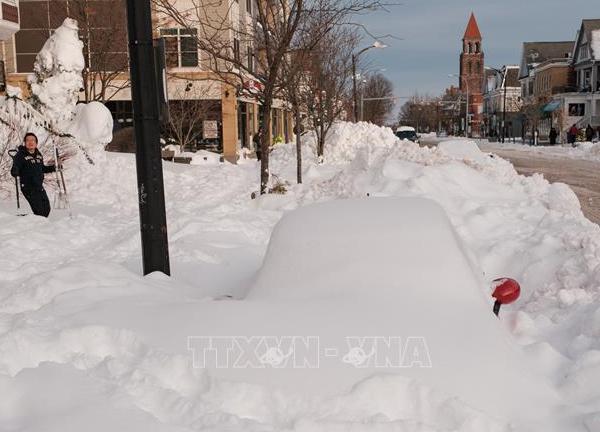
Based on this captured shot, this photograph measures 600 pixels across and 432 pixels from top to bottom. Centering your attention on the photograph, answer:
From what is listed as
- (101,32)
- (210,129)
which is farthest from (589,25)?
(101,32)

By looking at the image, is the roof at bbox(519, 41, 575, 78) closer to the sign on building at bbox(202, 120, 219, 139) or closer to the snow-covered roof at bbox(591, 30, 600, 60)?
the snow-covered roof at bbox(591, 30, 600, 60)

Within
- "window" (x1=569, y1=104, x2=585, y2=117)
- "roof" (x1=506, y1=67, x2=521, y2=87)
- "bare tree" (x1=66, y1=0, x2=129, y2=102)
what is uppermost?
"roof" (x1=506, y1=67, x2=521, y2=87)

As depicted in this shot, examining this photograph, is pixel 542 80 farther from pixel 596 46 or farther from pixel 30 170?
pixel 30 170

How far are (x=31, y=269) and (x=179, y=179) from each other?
10399 mm

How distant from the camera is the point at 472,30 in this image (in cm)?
12756

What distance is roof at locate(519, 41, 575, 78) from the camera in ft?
254

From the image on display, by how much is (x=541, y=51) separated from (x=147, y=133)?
82610mm

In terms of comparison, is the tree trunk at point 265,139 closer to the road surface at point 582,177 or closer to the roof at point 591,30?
the road surface at point 582,177

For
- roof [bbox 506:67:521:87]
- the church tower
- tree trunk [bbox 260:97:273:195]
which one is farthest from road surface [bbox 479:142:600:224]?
the church tower

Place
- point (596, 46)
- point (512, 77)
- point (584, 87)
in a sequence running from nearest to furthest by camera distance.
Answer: point (596, 46) → point (584, 87) → point (512, 77)

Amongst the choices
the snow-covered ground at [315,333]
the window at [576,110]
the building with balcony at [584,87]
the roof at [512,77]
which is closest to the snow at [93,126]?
the snow-covered ground at [315,333]

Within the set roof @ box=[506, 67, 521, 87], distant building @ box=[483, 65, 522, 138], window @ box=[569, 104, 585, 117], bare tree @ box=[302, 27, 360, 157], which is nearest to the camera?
bare tree @ box=[302, 27, 360, 157]

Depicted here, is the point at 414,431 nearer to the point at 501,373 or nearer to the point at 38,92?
the point at 501,373

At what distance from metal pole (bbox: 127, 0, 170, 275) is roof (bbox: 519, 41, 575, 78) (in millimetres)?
80060
